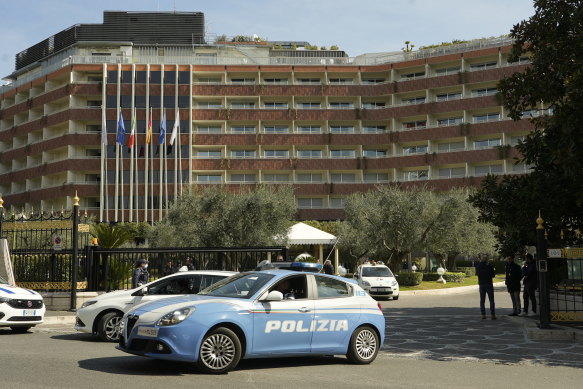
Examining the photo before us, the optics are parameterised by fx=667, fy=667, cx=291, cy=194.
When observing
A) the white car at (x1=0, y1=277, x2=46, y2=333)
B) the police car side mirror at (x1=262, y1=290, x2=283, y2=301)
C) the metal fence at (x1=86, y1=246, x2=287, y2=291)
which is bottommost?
the white car at (x1=0, y1=277, x2=46, y2=333)

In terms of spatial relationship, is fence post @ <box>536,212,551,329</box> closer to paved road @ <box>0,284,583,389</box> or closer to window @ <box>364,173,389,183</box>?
paved road @ <box>0,284,583,389</box>

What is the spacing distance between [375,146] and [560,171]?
53.7m

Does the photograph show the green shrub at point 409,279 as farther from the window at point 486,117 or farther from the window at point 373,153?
the window at point 373,153

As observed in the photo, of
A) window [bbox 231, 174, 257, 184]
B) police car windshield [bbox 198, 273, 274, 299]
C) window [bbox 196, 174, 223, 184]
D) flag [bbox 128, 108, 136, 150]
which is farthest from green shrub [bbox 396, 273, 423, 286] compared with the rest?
window [bbox 196, 174, 223, 184]

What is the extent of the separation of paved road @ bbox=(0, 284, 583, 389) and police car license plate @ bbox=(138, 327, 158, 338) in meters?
0.55

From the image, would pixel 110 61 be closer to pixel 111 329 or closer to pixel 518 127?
pixel 518 127

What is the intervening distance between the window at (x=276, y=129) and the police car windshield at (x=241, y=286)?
198 feet

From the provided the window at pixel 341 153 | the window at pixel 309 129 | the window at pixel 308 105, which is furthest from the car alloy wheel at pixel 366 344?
the window at pixel 308 105

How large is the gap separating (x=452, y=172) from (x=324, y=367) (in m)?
59.3

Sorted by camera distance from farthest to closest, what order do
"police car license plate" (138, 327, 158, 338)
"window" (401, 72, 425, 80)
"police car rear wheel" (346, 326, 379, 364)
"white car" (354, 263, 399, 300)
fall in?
"window" (401, 72, 425, 80), "white car" (354, 263, 399, 300), "police car rear wheel" (346, 326, 379, 364), "police car license plate" (138, 327, 158, 338)

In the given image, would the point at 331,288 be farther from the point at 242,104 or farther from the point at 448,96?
the point at 242,104

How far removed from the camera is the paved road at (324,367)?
8.77m

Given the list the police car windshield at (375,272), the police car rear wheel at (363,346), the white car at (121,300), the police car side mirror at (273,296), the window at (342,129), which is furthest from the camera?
the window at (342,129)

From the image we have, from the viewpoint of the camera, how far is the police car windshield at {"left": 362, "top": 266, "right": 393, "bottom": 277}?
2998cm
